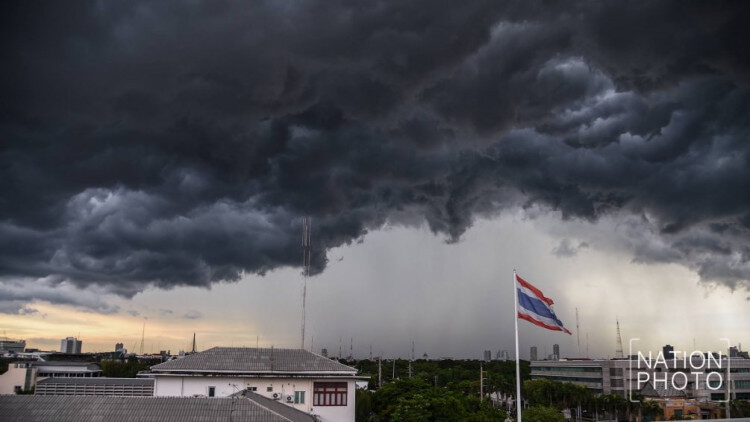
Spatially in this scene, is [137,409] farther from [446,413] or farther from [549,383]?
[549,383]

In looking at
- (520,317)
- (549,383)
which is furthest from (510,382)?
(520,317)

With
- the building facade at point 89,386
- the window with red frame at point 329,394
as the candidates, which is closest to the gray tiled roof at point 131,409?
the window with red frame at point 329,394

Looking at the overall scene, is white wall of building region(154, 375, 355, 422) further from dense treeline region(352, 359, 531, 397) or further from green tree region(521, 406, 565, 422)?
dense treeline region(352, 359, 531, 397)

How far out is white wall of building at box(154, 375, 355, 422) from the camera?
1914 inches

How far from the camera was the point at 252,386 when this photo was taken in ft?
161

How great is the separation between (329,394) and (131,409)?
18.6 m

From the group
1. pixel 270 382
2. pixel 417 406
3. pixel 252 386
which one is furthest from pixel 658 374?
pixel 252 386

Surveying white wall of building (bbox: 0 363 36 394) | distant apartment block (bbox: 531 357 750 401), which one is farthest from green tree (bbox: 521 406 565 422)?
white wall of building (bbox: 0 363 36 394)

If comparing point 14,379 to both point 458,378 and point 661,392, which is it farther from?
point 661,392

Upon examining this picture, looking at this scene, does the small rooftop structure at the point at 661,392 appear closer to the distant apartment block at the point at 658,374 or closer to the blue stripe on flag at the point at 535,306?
the distant apartment block at the point at 658,374

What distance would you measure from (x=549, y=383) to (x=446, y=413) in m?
60.3

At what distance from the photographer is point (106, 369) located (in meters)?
138

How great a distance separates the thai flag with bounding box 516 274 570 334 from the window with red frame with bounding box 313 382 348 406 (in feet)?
97.4

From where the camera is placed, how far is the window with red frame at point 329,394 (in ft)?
161
